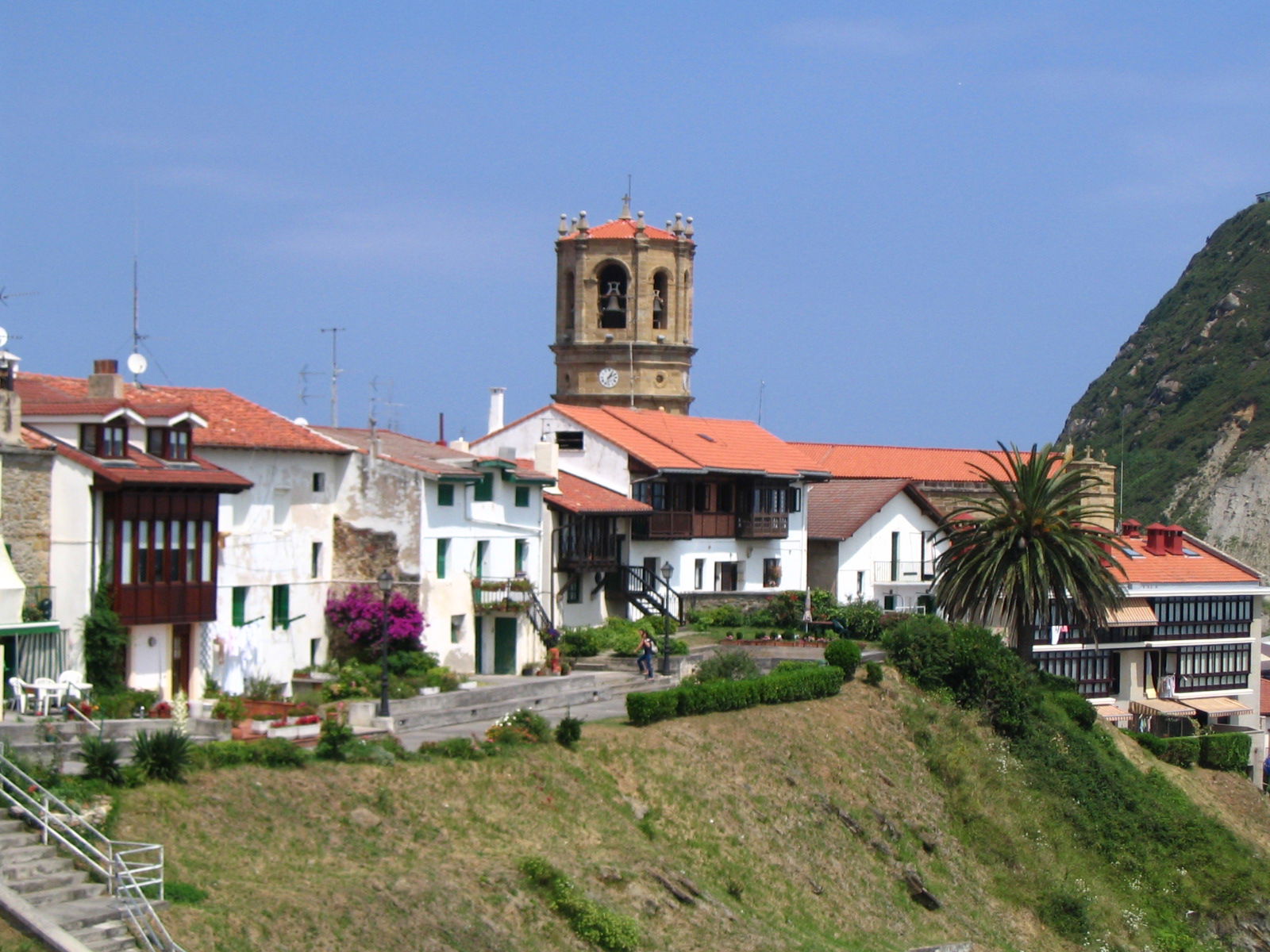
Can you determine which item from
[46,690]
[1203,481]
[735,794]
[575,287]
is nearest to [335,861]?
[46,690]

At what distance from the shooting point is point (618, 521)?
2427 inches

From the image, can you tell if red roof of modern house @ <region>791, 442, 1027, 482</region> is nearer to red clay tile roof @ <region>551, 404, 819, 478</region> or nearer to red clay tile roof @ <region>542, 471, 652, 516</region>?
red clay tile roof @ <region>551, 404, 819, 478</region>

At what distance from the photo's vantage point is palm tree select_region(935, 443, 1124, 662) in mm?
58938

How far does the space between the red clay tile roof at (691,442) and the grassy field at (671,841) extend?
537 inches

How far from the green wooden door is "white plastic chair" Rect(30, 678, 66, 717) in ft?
60.6

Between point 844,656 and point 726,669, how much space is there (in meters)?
4.69

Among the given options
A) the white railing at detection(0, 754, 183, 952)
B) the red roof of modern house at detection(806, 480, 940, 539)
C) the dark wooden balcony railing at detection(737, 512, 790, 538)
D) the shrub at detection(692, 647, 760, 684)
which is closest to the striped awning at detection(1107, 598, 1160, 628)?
the red roof of modern house at detection(806, 480, 940, 539)

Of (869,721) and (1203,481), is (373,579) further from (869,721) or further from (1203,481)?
(1203,481)

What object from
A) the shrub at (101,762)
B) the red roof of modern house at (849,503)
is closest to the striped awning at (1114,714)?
the red roof of modern house at (849,503)

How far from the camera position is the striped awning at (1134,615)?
7131cm

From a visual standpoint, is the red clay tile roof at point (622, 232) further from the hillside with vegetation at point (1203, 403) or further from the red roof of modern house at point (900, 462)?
the hillside with vegetation at point (1203, 403)

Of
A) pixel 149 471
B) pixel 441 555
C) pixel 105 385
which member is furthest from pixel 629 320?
pixel 149 471

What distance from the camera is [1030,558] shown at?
59.0 meters

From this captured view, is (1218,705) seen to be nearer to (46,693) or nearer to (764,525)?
(764,525)
